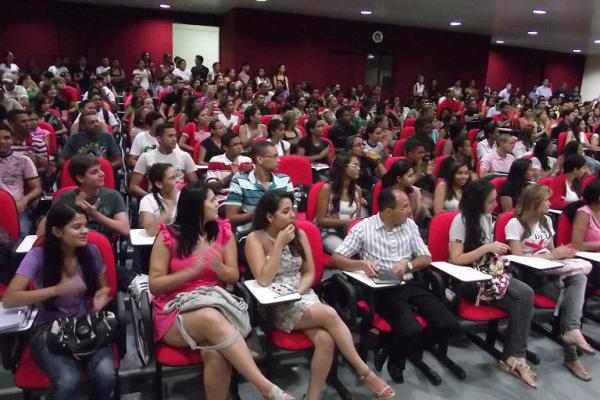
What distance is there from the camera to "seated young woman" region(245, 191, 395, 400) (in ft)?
7.74

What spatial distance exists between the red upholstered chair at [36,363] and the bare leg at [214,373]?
37 cm

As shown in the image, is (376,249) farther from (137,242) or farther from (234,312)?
(137,242)

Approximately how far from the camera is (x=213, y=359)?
2145mm

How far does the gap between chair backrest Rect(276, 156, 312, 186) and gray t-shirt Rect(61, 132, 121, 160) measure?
56.9 inches

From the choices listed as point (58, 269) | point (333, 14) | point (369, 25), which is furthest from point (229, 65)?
point (58, 269)

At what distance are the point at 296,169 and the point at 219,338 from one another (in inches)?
95.9

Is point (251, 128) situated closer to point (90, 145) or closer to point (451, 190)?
point (90, 145)

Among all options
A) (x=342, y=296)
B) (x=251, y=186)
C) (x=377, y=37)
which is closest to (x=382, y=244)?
(x=342, y=296)

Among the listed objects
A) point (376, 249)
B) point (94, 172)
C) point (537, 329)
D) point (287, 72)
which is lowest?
point (537, 329)

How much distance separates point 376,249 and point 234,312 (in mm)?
952

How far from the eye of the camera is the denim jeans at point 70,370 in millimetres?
1925

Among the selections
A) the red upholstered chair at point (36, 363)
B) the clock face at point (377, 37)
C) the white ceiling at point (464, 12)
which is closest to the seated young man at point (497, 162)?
the red upholstered chair at point (36, 363)

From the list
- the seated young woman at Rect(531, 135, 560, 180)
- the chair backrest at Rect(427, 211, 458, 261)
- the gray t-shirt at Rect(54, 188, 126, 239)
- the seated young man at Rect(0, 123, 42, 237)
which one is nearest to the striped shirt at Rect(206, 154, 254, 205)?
the gray t-shirt at Rect(54, 188, 126, 239)

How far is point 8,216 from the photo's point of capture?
2807mm
